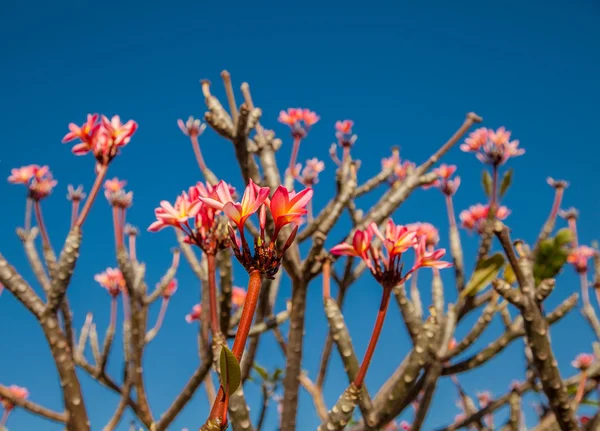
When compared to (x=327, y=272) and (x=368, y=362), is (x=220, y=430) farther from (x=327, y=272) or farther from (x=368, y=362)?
(x=327, y=272)

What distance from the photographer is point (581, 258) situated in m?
4.38

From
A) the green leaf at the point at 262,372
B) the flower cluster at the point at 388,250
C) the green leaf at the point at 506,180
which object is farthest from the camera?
the green leaf at the point at 506,180

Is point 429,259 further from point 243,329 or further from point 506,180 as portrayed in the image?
point 506,180

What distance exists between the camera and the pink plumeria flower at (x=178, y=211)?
5.48 feet

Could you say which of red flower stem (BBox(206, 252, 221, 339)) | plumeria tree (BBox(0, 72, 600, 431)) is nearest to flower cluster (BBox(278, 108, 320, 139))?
plumeria tree (BBox(0, 72, 600, 431))

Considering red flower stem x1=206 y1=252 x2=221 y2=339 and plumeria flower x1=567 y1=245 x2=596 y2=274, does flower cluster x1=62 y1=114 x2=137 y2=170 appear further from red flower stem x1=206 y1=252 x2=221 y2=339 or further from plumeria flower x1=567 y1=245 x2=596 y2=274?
plumeria flower x1=567 y1=245 x2=596 y2=274

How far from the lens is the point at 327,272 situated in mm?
2363

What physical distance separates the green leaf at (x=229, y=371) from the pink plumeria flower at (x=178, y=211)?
777 mm

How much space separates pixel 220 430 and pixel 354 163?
2758mm

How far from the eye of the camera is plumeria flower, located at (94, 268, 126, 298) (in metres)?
3.97

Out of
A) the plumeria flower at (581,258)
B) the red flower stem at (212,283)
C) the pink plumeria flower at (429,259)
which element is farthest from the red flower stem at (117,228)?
the plumeria flower at (581,258)

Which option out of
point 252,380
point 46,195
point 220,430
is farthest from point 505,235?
point 46,195

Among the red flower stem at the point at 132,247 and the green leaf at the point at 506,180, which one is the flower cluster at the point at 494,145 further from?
the red flower stem at the point at 132,247

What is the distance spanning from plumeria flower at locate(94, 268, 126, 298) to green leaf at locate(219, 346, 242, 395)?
3.19 metres
